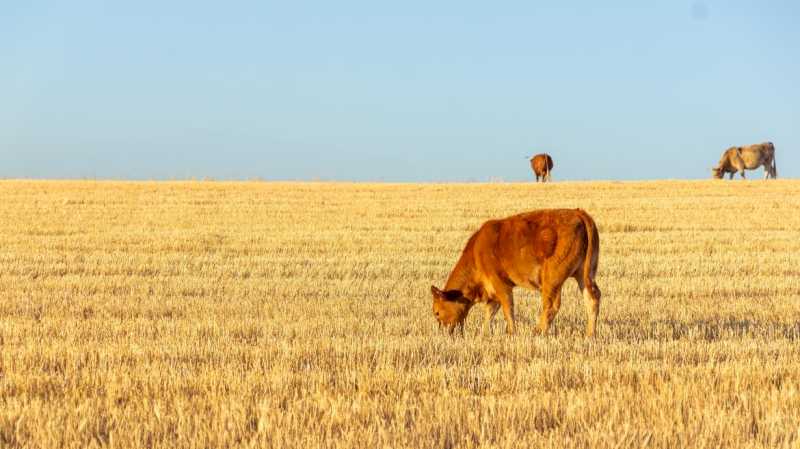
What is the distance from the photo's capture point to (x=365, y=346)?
8.20 metres

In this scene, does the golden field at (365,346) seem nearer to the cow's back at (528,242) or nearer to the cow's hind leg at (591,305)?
the cow's hind leg at (591,305)

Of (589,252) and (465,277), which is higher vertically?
(589,252)

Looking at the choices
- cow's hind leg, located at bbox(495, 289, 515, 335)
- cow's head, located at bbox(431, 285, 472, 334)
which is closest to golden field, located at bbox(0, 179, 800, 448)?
cow's head, located at bbox(431, 285, 472, 334)

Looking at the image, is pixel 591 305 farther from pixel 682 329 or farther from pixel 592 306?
pixel 682 329

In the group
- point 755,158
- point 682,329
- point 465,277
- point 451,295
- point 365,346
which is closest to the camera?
point 365,346

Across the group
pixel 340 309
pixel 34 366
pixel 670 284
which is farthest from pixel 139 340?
pixel 670 284

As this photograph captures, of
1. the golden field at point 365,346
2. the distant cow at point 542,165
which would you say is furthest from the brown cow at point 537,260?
the distant cow at point 542,165

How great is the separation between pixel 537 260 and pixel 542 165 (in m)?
39.1

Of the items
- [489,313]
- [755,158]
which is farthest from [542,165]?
[489,313]

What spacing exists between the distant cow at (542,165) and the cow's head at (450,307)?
3812 centimetres

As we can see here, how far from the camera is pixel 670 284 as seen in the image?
15055mm

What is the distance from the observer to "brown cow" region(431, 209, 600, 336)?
948cm

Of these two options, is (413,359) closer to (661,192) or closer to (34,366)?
(34,366)

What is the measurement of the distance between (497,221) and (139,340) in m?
3.86
